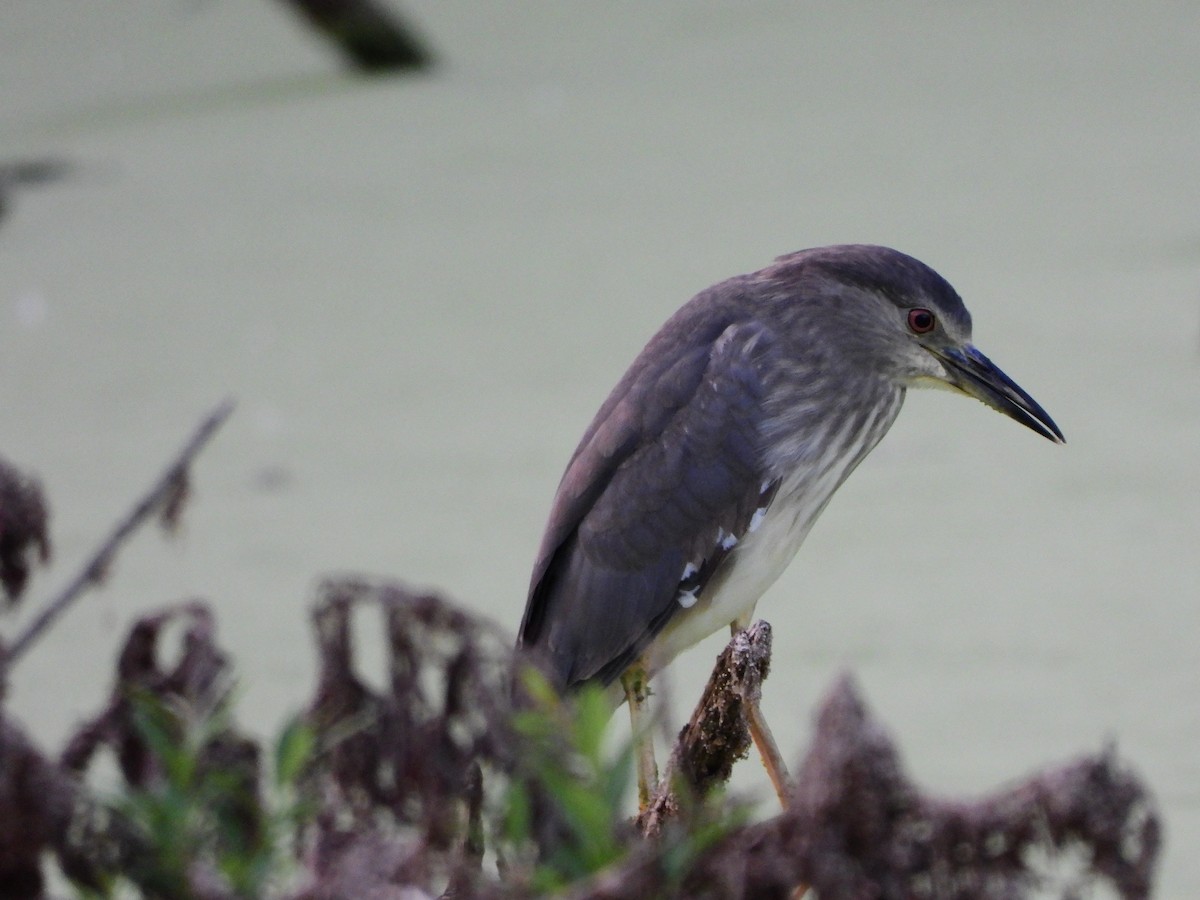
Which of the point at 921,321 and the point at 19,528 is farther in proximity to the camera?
the point at 921,321

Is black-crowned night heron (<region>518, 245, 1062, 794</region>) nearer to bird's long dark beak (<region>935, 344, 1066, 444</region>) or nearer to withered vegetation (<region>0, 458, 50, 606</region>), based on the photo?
bird's long dark beak (<region>935, 344, 1066, 444</region>)

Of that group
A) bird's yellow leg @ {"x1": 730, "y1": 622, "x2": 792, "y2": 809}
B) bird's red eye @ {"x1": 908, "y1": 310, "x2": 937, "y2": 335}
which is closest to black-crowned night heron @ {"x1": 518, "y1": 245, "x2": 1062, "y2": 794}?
bird's red eye @ {"x1": 908, "y1": 310, "x2": 937, "y2": 335}

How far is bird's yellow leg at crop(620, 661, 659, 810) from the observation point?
6.93 ft

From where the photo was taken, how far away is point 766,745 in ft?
5.39

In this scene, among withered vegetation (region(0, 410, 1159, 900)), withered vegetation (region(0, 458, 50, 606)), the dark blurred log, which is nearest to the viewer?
withered vegetation (region(0, 410, 1159, 900))

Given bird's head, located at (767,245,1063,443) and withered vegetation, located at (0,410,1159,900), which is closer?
withered vegetation, located at (0,410,1159,900)

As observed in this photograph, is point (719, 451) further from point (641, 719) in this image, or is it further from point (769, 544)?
point (641, 719)

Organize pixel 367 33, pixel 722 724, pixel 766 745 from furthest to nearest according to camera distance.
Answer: pixel 367 33 < pixel 766 745 < pixel 722 724

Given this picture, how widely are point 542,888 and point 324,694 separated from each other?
0.48ft

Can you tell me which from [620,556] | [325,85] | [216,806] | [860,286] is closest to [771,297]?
[860,286]

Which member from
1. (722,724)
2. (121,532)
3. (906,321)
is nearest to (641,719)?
(906,321)

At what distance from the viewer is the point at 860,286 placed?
233 centimetres

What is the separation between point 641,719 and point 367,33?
4699 mm

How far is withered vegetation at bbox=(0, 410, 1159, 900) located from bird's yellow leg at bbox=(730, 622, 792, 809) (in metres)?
0.65
